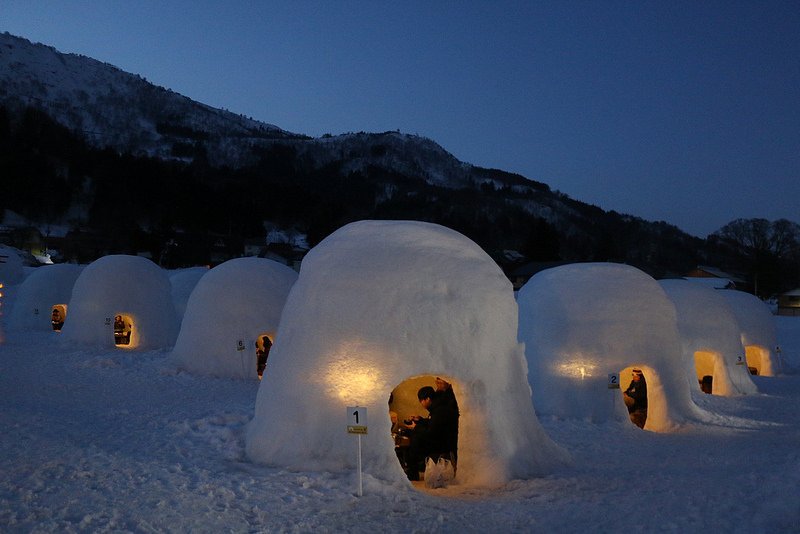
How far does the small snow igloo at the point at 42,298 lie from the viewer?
28.6 metres

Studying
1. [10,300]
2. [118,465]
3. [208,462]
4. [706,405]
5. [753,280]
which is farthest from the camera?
[753,280]

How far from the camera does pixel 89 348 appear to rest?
68.2ft

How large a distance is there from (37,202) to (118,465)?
74.1 metres

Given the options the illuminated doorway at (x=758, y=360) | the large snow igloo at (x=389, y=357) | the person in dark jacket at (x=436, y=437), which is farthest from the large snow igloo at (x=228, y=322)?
the illuminated doorway at (x=758, y=360)

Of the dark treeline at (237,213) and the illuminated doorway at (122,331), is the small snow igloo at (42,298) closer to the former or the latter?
the illuminated doorway at (122,331)

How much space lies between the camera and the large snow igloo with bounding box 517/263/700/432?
13.2 meters

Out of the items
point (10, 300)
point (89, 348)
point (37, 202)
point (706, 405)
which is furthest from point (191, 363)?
point (37, 202)

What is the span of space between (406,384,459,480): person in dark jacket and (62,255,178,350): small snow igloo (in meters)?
15.8

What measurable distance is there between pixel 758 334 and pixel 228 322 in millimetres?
19746

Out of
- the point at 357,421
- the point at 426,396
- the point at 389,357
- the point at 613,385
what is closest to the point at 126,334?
the point at 426,396

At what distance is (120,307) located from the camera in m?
22.2

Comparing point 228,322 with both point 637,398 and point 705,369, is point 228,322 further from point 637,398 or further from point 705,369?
point 705,369

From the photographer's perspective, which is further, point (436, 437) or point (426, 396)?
point (426, 396)

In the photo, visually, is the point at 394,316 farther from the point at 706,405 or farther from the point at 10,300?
the point at 10,300
